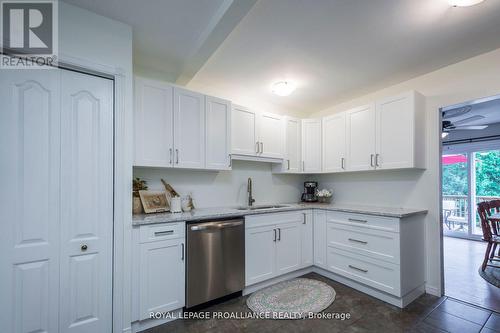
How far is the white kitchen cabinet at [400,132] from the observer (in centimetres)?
257

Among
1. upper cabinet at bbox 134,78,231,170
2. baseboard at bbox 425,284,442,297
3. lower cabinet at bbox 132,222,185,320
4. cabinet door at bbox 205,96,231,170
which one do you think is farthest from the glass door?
lower cabinet at bbox 132,222,185,320

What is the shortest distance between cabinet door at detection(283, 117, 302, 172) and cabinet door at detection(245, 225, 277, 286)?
1129 mm

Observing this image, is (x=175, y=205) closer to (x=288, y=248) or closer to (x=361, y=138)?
(x=288, y=248)

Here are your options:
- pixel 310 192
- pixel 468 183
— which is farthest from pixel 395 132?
pixel 468 183

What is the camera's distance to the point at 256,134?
319cm

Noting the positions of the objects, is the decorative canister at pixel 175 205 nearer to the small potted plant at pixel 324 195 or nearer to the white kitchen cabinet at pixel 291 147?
the white kitchen cabinet at pixel 291 147

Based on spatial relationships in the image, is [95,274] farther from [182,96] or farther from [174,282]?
[182,96]

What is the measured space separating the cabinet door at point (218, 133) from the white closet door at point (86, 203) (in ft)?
3.43

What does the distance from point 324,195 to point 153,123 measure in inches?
106

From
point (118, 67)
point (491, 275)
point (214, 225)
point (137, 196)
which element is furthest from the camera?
point (491, 275)

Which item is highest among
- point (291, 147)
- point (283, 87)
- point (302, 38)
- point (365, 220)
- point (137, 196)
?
point (302, 38)

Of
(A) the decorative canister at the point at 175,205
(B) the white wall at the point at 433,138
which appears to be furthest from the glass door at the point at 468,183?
(A) the decorative canister at the point at 175,205

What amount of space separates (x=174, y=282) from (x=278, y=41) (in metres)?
2.42

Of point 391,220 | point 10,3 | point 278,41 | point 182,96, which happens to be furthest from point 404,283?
point 10,3
